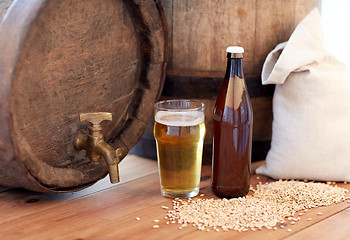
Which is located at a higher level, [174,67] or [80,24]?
[80,24]

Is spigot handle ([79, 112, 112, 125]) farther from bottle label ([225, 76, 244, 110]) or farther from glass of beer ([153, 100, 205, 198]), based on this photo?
bottle label ([225, 76, 244, 110])

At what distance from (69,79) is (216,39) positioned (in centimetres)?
49

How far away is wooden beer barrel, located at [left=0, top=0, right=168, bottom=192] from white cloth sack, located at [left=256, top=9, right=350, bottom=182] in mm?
381

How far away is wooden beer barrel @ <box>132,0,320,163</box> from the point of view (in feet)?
4.73

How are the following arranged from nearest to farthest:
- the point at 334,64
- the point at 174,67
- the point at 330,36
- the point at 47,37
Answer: the point at 47,37 → the point at 334,64 → the point at 174,67 → the point at 330,36

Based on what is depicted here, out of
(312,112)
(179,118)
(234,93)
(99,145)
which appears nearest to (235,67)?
(234,93)

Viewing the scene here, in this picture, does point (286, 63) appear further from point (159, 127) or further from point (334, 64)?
point (159, 127)

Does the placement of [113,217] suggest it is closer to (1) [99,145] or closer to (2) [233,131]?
(1) [99,145]

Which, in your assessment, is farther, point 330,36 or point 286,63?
point 330,36

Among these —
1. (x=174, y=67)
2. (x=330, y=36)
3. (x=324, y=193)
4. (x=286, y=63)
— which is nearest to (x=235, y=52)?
(x=286, y=63)

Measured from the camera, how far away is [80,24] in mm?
1206

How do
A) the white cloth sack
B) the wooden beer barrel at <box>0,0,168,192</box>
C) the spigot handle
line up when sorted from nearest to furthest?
the wooden beer barrel at <box>0,0,168,192</box> < the spigot handle < the white cloth sack

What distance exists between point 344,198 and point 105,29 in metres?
0.80

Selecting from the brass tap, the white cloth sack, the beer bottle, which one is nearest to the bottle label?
the beer bottle
